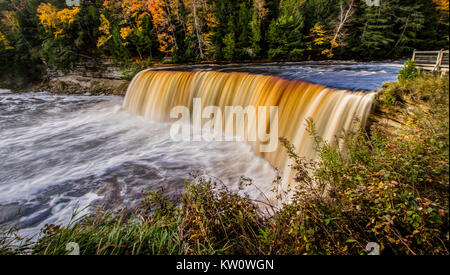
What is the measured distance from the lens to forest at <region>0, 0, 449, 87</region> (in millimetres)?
18984

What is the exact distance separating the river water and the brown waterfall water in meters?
1.11

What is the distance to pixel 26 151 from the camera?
313 inches

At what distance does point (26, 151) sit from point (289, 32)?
21900 millimetres

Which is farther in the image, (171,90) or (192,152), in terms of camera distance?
(171,90)

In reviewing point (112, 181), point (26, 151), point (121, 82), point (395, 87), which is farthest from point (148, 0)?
point (395, 87)

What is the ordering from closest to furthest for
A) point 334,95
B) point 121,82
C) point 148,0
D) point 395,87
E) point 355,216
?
point 355,216 → point 395,87 → point 334,95 → point 148,0 → point 121,82

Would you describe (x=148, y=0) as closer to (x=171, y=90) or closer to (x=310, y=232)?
(x=171, y=90)

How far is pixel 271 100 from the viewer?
24.1ft

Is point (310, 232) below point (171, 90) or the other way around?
below

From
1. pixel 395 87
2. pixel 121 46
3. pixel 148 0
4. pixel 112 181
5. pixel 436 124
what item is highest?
pixel 148 0

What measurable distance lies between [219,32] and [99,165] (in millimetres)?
18965
